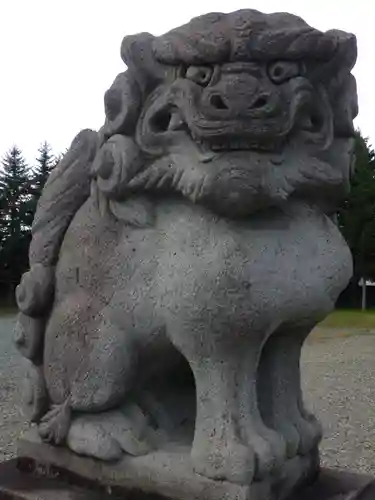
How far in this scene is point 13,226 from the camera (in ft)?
59.9

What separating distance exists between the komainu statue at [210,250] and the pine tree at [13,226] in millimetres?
16302

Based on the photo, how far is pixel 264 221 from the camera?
170 cm

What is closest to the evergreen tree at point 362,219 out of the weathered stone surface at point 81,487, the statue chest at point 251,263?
the weathered stone surface at point 81,487

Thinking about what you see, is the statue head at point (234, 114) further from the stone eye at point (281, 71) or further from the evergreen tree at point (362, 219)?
the evergreen tree at point (362, 219)

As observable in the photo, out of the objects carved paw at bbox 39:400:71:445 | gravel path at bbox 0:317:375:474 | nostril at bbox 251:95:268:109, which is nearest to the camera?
nostril at bbox 251:95:268:109

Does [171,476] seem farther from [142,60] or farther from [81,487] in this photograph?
[142,60]

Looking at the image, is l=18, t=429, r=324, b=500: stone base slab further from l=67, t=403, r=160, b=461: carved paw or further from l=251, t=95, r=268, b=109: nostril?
l=251, t=95, r=268, b=109: nostril

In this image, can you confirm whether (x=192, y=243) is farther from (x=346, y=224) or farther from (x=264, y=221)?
(x=346, y=224)

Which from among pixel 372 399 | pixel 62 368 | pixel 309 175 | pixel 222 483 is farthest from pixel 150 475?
pixel 372 399

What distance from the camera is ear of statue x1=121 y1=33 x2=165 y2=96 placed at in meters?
1.71

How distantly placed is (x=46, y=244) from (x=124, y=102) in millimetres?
541

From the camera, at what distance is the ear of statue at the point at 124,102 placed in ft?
5.72

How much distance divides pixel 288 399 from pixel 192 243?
1.79 feet

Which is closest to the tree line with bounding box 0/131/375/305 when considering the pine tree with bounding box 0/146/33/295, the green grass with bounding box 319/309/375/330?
the pine tree with bounding box 0/146/33/295
